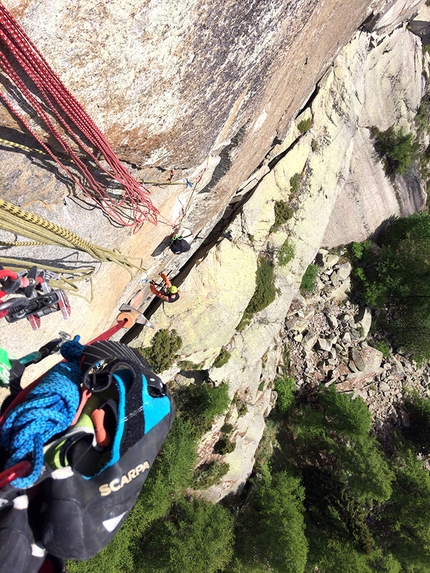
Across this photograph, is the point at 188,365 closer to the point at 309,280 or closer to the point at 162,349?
the point at 162,349

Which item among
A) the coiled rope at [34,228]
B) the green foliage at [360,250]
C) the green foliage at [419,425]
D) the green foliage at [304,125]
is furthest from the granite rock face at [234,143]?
the green foliage at [419,425]

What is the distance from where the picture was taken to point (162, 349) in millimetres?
8180

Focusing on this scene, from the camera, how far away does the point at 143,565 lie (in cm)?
1022

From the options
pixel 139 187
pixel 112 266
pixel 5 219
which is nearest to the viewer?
pixel 5 219

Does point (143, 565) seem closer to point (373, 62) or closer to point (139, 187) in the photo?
point (139, 187)

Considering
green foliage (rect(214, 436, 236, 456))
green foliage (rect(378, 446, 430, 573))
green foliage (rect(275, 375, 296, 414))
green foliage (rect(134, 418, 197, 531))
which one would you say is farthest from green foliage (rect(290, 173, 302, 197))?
green foliage (rect(378, 446, 430, 573))

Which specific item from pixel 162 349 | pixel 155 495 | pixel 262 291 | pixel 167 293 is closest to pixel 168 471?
pixel 155 495

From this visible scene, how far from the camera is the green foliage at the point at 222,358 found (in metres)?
9.59

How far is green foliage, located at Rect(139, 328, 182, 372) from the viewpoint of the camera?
8141 mm

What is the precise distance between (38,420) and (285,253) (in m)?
8.91

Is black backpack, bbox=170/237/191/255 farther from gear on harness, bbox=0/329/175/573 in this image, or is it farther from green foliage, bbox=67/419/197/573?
green foliage, bbox=67/419/197/573

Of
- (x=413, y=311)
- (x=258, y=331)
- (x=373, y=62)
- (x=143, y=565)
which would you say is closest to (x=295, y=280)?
(x=258, y=331)

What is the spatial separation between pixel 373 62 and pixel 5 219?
47.3 ft

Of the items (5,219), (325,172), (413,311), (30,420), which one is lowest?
(413,311)
